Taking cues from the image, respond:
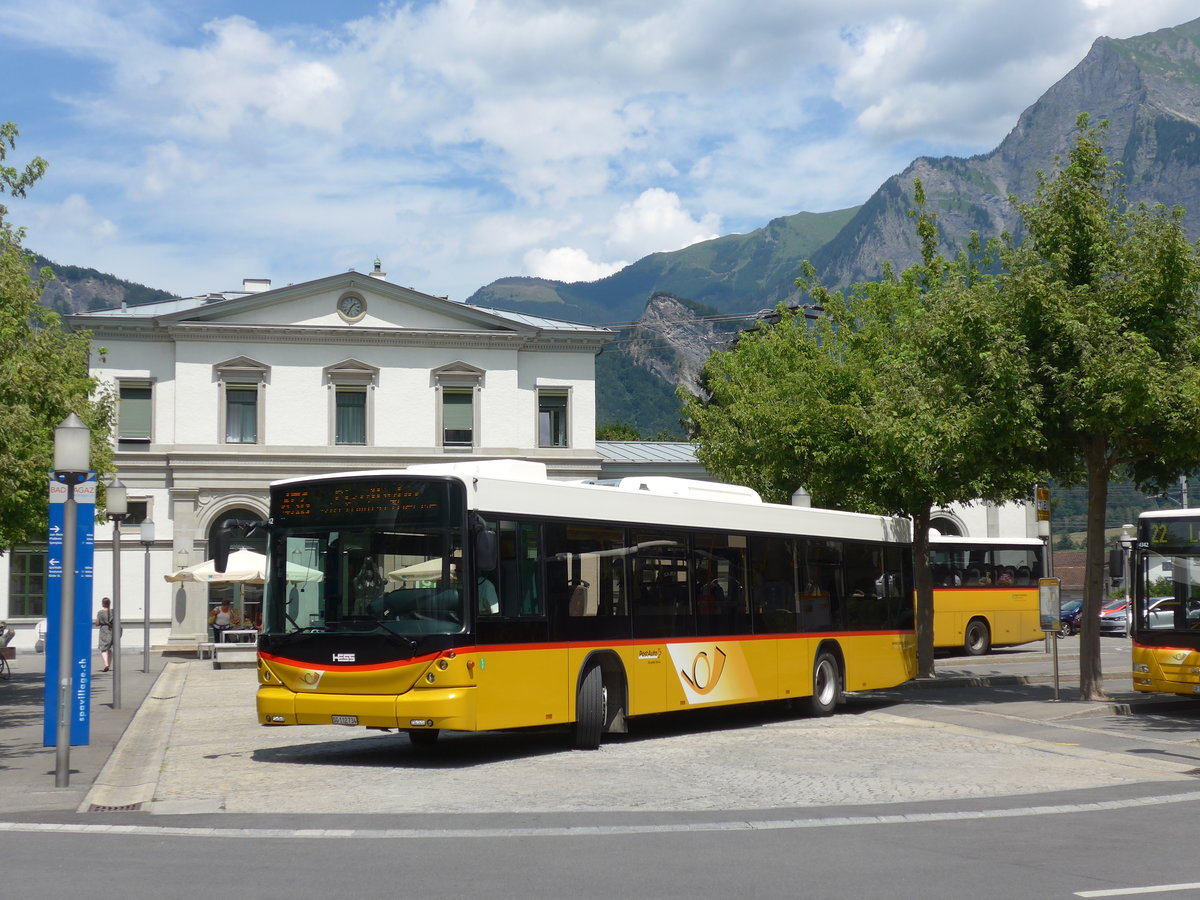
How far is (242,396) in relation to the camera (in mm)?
44719

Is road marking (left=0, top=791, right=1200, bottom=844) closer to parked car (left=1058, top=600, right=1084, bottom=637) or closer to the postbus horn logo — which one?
the postbus horn logo

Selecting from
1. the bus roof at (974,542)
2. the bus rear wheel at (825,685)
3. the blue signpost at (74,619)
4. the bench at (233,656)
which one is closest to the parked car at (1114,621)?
the bus roof at (974,542)

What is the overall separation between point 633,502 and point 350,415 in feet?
102

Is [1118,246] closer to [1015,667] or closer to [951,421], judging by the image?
[951,421]

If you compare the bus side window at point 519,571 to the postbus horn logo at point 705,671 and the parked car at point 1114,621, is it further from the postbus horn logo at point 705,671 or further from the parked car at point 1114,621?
the parked car at point 1114,621

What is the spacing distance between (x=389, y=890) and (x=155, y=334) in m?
39.4

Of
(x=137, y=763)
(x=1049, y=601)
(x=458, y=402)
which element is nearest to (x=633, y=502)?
(x=137, y=763)

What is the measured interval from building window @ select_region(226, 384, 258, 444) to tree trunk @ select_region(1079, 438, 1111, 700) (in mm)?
30054

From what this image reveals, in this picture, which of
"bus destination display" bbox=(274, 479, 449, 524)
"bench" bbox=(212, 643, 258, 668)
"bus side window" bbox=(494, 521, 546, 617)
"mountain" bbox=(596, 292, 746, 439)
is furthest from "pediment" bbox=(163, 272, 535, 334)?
"mountain" bbox=(596, 292, 746, 439)

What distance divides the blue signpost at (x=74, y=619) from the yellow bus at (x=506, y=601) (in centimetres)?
159

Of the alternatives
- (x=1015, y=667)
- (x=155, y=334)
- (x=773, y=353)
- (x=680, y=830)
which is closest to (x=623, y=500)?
(x=680, y=830)

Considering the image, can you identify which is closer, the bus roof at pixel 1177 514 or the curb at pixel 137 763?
the curb at pixel 137 763

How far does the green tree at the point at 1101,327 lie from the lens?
18.6 metres

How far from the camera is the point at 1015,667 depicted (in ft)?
104
